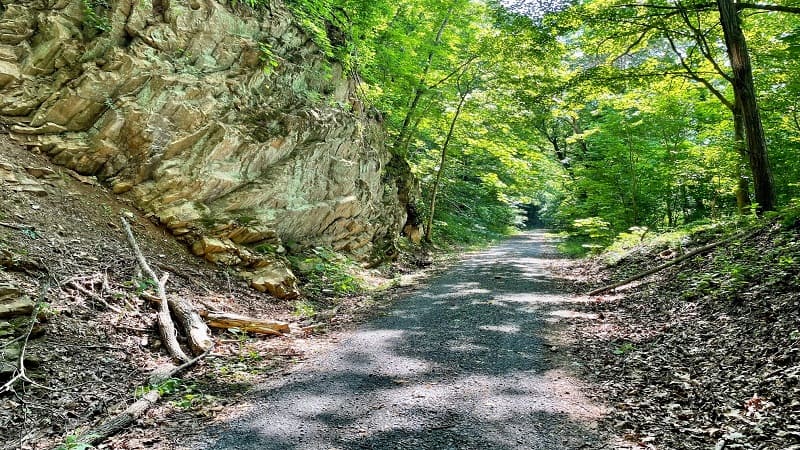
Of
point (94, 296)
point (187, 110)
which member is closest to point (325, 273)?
point (187, 110)

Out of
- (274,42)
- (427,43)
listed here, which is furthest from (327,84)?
(427,43)

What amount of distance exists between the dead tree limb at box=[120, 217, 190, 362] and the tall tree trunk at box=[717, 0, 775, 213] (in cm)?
974

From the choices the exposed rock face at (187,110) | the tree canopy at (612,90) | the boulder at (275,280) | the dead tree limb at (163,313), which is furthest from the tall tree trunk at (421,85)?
the dead tree limb at (163,313)

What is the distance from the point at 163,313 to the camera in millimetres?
5332

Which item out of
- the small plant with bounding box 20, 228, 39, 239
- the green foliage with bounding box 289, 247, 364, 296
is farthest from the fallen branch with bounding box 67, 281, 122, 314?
the green foliage with bounding box 289, 247, 364, 296

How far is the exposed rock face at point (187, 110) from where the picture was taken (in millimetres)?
6828

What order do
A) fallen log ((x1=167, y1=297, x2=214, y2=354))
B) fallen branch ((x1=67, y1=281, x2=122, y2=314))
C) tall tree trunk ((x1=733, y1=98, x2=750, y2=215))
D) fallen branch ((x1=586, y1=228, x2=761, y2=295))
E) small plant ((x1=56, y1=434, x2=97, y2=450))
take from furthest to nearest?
tall tree trunk ((x1=733, y1=98, x2=750, y2=215)), fallen branch ((x1=586, y1=228, x2=761, y2=295)), fallen log ((x1=167, y1=297, x2=214, y2=354)), fallen branch ((x1=67, y1=281, x2=122, y2=314)), small plant ((x1=56, y1=434, x2=97, y2=450))

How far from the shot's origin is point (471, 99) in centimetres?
1761

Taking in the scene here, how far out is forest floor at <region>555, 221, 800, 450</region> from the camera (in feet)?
10.9

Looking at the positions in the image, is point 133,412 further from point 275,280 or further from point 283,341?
point 275,280

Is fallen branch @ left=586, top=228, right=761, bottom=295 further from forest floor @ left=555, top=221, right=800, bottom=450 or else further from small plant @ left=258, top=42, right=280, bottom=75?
small plant @ left=258, top=42, right=280, bottom=75

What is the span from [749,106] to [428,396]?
798 centimetres

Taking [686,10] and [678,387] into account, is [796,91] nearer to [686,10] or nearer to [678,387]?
[686,10]

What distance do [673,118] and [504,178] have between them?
14.7 meters
